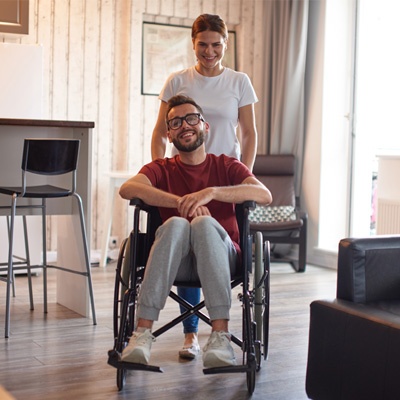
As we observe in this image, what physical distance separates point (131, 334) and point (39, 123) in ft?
5.20

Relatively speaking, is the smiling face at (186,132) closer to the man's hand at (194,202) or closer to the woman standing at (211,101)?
the man's hand at (194,202)

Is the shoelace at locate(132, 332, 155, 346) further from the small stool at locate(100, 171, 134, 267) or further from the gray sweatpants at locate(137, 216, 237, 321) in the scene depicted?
the small stool at locate(100, 171, 134, 267)

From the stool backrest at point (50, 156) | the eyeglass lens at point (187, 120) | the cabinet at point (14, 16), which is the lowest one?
the stool backrest at point (50, 156)

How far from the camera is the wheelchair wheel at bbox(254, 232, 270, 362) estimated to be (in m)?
2.99

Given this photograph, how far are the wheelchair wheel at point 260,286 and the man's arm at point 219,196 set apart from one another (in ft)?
0.67

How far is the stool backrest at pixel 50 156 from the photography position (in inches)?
148

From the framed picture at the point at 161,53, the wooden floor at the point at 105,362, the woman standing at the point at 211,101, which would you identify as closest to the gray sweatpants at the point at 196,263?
the wooden floor at the point at 105,362

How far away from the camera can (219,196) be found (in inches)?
112

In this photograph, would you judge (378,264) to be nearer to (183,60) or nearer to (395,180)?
(395,180)

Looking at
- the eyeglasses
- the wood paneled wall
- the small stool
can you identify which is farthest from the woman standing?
the wood paneled wall

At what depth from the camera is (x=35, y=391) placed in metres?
2.84

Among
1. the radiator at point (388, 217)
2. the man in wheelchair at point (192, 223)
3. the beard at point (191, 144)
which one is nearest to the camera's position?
the man in wheelchair at point (192, 223)

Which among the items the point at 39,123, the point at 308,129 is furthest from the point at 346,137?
the point at 39,123

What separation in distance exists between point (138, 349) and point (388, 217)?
3160 mm
